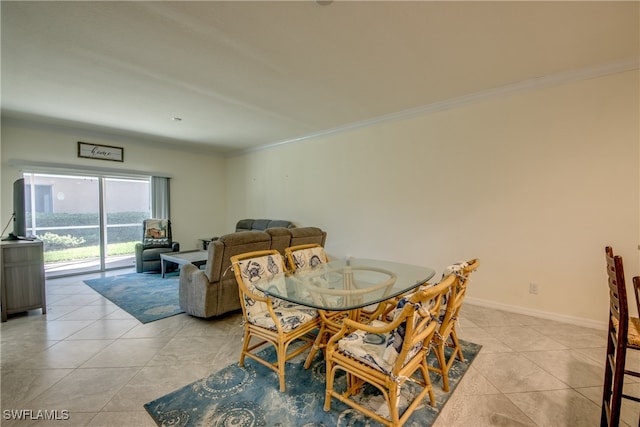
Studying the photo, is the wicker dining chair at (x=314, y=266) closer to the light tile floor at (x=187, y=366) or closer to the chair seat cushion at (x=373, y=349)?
the chair seat cushion at (x=373, y=349)

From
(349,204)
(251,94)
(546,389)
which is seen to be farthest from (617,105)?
(251,94)

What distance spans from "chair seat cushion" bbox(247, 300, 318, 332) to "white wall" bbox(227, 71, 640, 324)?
2.35 metres

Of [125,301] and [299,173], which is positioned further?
Result: [299,173]

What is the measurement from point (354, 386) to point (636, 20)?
11.3ft

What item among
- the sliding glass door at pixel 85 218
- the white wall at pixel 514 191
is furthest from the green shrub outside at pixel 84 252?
the white wall at pixel 514 191

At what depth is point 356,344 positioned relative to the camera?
167cm

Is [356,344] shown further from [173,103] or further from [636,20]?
[173,103]

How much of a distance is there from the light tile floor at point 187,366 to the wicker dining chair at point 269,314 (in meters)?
0.47

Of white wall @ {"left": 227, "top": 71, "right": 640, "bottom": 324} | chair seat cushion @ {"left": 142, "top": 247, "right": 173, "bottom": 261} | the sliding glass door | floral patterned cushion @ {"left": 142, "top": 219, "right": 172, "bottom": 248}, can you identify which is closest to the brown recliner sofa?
white wall @ {"left": 227, "top": 71, "right": 640, "bottom": 324}

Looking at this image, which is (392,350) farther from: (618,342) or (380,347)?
(618,342)

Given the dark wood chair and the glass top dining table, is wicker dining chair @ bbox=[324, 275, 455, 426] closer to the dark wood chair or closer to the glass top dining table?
the glass top dining table

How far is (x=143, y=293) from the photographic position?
13.1ft

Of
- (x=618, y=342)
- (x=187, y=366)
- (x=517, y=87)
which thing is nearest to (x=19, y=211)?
(x=187, y=366)

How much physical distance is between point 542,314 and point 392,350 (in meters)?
2.74
